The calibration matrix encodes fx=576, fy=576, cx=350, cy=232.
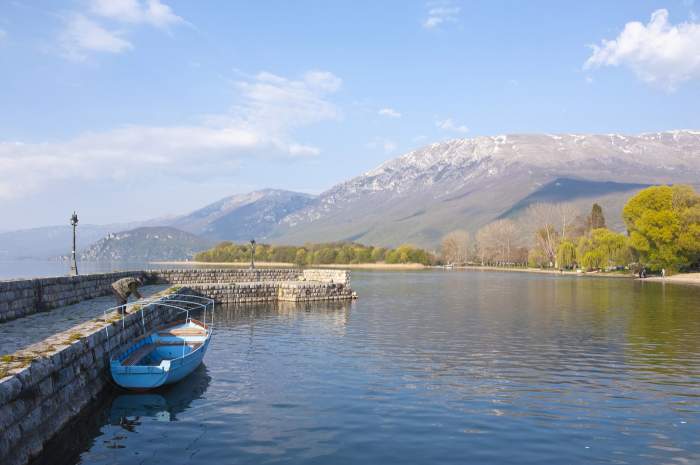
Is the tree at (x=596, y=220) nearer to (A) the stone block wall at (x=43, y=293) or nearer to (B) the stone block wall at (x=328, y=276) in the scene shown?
(B) the stone block wall at (x=328, y=276)

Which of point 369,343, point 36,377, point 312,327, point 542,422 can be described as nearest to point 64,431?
point 36,377

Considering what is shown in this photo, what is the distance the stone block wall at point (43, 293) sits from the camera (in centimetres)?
2647

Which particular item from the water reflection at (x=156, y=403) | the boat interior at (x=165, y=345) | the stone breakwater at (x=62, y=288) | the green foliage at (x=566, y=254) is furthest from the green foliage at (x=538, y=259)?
the water reflection at (x=156, y=403)

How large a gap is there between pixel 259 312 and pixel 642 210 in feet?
278

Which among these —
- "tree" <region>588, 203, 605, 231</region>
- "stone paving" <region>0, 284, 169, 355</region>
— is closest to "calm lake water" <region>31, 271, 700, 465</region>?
"stone paving" <region>0, 284, 169, 355</region>

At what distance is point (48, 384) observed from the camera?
15.3 meters

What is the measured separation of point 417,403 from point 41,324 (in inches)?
655

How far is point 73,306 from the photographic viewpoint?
111 feet

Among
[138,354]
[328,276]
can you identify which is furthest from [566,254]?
[138,354]

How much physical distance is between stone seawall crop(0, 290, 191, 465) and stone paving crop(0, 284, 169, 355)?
154 centimetres

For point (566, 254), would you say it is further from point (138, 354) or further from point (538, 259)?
point (138, 354)

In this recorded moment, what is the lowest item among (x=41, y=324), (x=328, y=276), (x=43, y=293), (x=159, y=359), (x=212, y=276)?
(x=159, y=359)

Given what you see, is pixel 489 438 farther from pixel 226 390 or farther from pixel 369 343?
pixel 369 343

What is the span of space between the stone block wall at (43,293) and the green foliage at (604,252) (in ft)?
367
